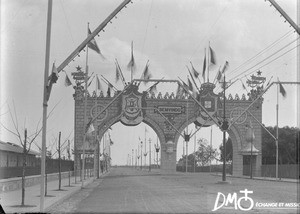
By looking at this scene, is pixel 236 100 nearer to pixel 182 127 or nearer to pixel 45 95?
pixel 182 127

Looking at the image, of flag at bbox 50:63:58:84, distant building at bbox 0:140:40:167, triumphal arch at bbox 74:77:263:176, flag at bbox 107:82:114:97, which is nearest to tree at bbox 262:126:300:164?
triumphal arch at bbox 74:77:263:176

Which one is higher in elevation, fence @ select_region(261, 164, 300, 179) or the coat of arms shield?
the coat of arms shield

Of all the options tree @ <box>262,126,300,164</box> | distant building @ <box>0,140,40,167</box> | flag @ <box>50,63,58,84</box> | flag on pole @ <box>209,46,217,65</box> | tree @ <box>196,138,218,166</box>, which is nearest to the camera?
flag @ <box>50,63,58,84</box>

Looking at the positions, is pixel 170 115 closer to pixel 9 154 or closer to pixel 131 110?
pixel 131 110

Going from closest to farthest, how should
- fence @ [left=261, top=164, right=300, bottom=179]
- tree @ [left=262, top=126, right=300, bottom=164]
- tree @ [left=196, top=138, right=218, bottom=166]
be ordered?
fence @ [left=261, top=164, right=300, bottom=179] < tree @ [left=262, top=126, right=300, bottom=164] < tree @ [left=196, top=138, right=218, bottom=166]

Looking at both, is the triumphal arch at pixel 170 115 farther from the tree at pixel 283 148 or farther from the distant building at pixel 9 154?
the distant building at pixel 9 154

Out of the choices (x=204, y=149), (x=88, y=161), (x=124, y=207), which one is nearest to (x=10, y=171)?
(x=124, y=207)

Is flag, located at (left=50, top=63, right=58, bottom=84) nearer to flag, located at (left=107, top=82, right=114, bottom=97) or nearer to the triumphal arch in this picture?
flag, located at (left=107, top=82, right=114, bottom=97)

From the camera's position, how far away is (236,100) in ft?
258

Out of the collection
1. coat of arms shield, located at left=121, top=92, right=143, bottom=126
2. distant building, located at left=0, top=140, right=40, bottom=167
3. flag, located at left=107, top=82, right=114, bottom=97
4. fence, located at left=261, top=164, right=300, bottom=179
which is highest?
flag, located at left=107, top=82, right=114, bottom=97

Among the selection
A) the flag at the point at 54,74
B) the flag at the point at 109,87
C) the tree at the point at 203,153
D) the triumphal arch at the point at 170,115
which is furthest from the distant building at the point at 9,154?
the tree at the point at 203,153

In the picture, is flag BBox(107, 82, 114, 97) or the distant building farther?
flag BBox(107, 82, 114, 97)

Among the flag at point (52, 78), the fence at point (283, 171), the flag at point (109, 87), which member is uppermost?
the flag at point (109, 87)

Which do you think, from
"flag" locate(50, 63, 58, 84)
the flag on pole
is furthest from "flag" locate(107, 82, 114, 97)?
"flag" locate(50, 63, 58, 84)
